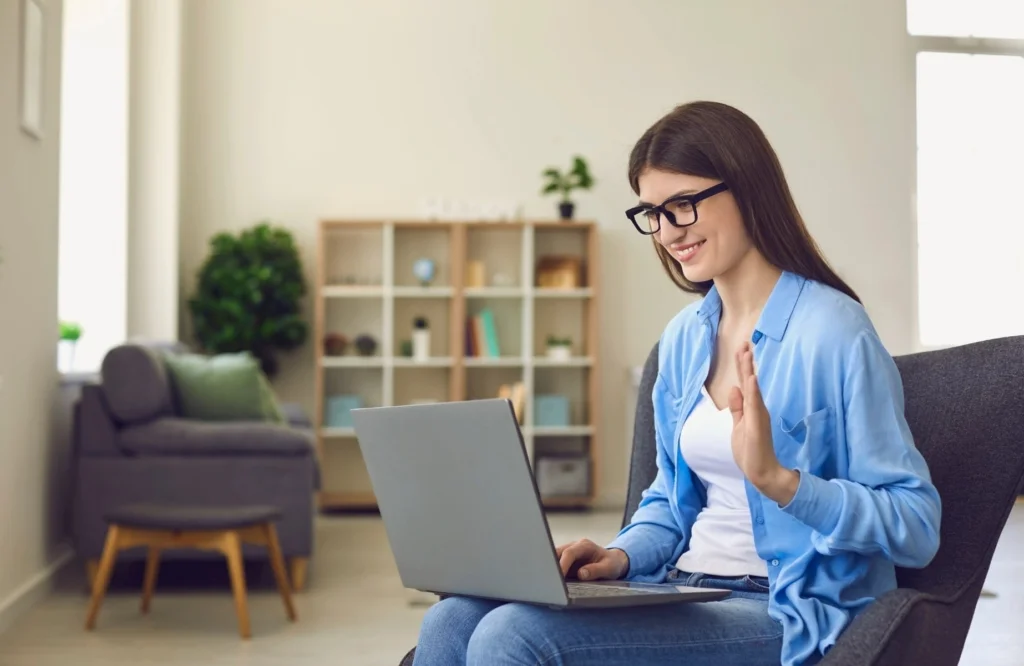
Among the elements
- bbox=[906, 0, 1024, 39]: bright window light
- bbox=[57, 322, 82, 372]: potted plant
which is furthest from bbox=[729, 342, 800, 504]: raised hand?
bbox=[906, 0, 1024, 39]: bright window light

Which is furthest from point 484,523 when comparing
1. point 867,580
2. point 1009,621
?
point 1009,621

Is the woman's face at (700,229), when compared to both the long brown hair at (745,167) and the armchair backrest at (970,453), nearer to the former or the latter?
the long brown hair at (745,167)

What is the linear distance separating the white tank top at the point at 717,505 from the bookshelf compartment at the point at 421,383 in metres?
5.40

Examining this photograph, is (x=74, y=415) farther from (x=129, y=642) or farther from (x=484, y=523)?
(x=484, y=523)

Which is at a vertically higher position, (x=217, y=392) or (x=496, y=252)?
(x=496, y=252)

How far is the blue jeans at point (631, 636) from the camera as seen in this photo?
53.7 inches

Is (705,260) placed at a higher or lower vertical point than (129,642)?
higher

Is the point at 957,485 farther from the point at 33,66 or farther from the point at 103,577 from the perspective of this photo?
the point at 33,66

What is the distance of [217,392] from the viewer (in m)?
4.64

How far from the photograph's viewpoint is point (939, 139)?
24.7 feet

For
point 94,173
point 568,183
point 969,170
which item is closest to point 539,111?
point 568,183

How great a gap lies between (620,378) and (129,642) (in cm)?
405

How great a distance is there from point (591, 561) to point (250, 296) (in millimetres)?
5008

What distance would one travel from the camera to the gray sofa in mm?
4305
